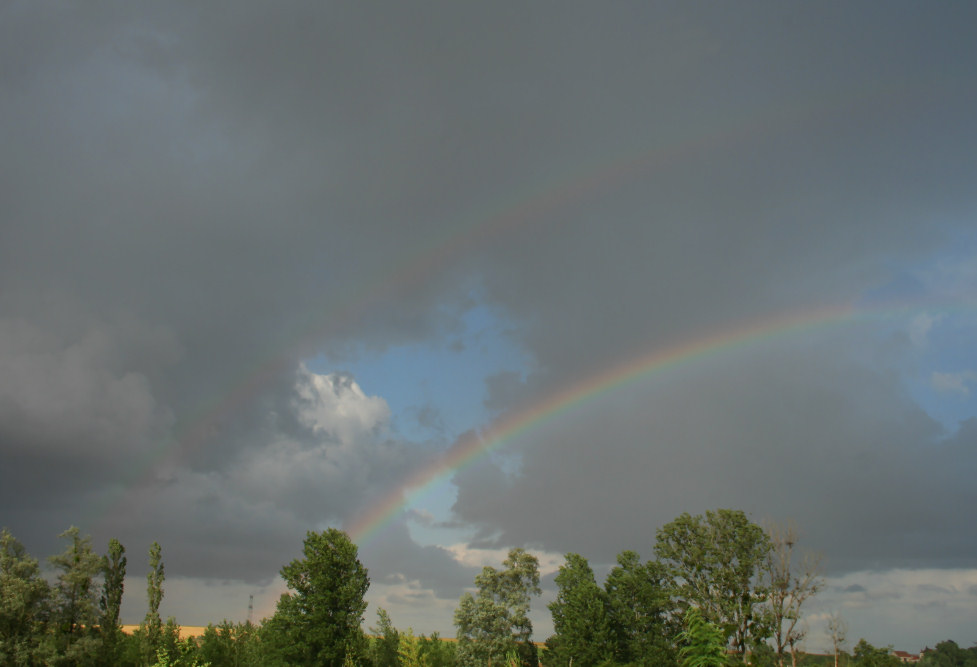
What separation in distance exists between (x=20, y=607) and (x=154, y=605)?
13940 millimetres

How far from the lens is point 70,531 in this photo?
80188 mm

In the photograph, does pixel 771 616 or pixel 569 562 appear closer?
pixel 771 616

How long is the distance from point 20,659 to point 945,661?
235 m

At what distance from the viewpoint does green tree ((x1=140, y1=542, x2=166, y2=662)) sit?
252ft

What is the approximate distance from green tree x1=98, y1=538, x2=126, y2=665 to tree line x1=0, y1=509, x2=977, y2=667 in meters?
0.13

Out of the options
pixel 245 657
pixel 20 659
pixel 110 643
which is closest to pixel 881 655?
pixel 245 657

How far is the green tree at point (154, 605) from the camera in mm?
76875

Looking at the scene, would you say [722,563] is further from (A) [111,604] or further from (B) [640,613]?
(A) [111,604]

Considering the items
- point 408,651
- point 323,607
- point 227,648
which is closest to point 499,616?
point 323,607

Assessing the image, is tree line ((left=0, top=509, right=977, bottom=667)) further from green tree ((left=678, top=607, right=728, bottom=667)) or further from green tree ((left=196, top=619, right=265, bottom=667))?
green tree ((left=678, top=607, right=728, bottom=667))

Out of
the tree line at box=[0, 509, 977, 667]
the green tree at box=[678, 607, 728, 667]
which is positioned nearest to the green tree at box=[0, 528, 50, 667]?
the tree line at box=[0, 509, 977, 667]

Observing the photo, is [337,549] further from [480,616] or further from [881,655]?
[881,655]

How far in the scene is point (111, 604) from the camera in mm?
81125

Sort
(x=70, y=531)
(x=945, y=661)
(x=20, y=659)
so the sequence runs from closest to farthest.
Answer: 1. (x=20, y=659)
2. (x=70, y=531)
3. (x=945, y=661)
